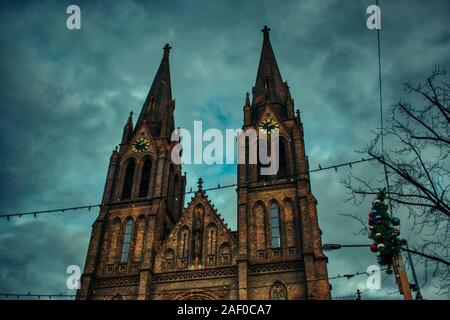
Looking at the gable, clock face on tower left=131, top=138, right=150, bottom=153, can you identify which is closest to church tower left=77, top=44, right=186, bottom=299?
clock face on tower left=131, top=138, right=150, bottom=153

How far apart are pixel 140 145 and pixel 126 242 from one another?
975 cm

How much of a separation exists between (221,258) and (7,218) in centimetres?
1458

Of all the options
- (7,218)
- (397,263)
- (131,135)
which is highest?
(131,135)

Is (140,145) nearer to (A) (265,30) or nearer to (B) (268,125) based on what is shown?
(B) (268,125)

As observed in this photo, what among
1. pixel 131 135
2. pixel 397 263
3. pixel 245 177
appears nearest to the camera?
pixel 397 263

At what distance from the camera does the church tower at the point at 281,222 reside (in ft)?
87.5

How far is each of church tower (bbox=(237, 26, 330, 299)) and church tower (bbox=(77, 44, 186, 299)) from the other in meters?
6.43

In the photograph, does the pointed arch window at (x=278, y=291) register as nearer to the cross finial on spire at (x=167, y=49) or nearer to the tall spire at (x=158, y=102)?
the tall spire at (x=158, y=102)

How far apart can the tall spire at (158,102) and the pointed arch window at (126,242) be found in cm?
1002

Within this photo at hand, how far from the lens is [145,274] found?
28.9 metres
